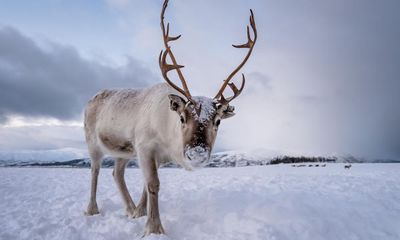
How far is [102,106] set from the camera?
6840mm

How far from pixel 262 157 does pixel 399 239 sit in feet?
588

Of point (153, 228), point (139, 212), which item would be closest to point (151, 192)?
point (153, 228)

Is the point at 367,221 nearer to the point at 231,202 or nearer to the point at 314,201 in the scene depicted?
the point at 314,201

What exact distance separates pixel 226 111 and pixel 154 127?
1.23m

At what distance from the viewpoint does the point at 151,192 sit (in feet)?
15.7

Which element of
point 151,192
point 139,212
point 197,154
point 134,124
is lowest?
point 139,212

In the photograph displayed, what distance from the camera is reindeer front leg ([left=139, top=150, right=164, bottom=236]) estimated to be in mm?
4559

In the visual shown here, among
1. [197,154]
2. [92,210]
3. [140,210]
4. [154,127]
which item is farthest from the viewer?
[92,210]

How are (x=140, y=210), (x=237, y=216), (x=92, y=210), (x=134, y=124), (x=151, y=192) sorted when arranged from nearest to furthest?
(x=151, y=192) < (x=237, y=216) < (x=134, y=124) < (x=140, y=210) < (x=92, y=210)

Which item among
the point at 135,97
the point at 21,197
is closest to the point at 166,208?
the point at 135,97

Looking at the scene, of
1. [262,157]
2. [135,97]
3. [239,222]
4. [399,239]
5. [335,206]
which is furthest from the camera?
[262,157]

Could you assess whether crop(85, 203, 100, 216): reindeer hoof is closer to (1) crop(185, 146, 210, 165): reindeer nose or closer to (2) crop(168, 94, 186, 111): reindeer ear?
(2) crop(168, 94, 186, 111): reindeer ear

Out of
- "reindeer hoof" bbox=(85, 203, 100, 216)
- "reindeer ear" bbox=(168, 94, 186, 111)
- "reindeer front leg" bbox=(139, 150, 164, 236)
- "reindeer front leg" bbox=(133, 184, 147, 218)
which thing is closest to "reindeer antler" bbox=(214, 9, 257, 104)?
"reindeer ear" bbox=(168, 94, 186, 111)

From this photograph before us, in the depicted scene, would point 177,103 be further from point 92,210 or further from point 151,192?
point 92,210
